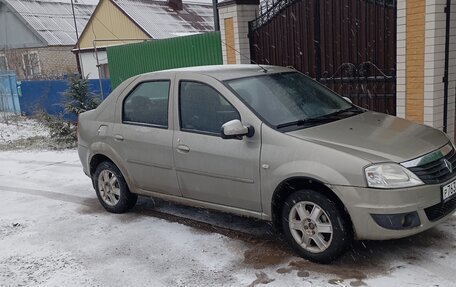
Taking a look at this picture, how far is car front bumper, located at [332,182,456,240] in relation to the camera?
143 inches

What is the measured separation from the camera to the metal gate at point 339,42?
7230 millimetres

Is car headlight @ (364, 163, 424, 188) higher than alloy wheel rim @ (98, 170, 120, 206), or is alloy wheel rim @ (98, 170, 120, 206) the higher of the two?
car headlight @ (364, 163, 424, 188)

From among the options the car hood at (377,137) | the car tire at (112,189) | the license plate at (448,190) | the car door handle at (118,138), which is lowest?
the car tire at (112,189)

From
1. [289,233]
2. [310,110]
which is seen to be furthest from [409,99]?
[289,233]

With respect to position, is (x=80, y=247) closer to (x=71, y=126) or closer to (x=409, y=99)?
(x=409, y=99)

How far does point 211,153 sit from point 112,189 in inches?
71.2

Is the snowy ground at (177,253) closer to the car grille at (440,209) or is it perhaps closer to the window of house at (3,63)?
the car grille at (440,209)

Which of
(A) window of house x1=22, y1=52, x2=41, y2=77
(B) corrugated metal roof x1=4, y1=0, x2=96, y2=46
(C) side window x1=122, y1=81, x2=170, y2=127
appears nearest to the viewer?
(C) side window x1=122, y1=81, x2=170, y2=127

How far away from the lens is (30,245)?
16.5 feet

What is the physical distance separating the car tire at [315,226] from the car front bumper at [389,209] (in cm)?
12

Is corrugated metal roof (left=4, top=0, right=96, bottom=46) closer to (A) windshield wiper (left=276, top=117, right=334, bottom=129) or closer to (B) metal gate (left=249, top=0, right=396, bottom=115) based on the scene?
(B) metal gate (left=249, top=0, right=396, bottom=115)

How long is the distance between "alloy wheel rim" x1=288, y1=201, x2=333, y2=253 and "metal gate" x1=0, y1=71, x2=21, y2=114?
52.0ft

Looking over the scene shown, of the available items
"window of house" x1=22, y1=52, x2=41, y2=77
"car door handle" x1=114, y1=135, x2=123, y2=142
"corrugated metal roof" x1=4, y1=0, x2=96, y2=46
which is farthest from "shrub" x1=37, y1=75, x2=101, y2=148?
"window of house" x1=22, y1=52, x2=41, y2=77

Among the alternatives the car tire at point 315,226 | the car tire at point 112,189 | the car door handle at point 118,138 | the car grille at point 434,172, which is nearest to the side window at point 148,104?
the car door handle at point 118,138
